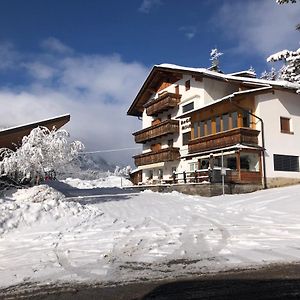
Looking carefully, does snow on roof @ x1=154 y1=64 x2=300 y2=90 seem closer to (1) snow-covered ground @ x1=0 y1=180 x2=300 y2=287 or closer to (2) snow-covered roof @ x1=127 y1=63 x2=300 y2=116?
(2) snow-covered roof @ x1=127 y1=63 x2=300 y2=116

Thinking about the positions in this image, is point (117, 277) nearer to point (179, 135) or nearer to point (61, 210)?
point (61, 210)

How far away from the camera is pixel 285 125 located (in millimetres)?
30531

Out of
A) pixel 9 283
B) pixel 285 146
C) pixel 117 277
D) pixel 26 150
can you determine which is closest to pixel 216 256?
pixel 117 277

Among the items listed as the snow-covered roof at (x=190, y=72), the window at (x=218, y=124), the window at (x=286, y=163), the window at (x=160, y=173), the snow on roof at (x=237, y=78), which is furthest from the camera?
the window at (x=160, y=173)

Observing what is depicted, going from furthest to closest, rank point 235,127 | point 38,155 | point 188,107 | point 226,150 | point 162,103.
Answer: point 162,103 < point 188,107 < point 235,127 < point 226,150 < point 38,155

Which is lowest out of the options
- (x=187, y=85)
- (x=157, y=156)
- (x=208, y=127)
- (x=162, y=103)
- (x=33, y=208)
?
(x=33, y=208)

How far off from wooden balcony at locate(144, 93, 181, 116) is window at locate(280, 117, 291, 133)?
11160 mm

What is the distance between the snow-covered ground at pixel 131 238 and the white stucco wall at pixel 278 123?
1052cm

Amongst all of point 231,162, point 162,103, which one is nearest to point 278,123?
point 231,162

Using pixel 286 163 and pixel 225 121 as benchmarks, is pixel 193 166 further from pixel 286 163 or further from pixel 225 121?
pixel 286 163

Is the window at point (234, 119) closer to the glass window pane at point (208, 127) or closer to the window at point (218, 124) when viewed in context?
the window at point (218, 124)

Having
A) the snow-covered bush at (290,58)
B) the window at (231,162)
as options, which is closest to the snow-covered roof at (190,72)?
the snow-covered bush at (290,58)

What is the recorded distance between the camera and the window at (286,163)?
29264mm

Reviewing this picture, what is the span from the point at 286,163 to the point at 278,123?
10.1 feet
